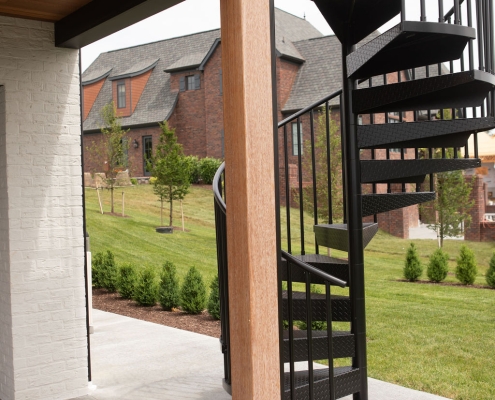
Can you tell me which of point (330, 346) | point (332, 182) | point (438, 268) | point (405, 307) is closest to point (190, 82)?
point (332, 182)

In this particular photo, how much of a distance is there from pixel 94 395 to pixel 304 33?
702 inches

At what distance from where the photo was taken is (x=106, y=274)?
26.9 ft

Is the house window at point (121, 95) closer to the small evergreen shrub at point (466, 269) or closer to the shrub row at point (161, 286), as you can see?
the shrub row at point (161, 286)

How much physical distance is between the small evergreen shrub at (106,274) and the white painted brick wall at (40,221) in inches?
172

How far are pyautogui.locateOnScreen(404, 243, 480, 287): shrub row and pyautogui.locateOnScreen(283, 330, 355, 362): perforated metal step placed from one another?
198 inches

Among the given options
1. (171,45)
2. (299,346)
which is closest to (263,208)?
Answer: (299,346)

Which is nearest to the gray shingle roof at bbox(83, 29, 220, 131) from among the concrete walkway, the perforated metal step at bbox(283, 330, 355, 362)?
the concrete walkway

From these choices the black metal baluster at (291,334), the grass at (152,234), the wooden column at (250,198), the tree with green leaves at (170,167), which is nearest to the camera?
the wooden column at (250,198)

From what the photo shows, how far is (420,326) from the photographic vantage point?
6277mm

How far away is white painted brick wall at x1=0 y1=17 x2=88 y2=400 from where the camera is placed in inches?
143

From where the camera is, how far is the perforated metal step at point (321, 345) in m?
3.37

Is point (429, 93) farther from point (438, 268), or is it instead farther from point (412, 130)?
point (438, 268)

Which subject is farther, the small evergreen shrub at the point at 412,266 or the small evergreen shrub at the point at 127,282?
the small evergreen shrub at the point at 412,266

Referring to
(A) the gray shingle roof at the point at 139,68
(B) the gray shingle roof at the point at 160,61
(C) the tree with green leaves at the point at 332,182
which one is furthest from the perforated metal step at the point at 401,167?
(A) the gray shingle roof at the point at 139,68
